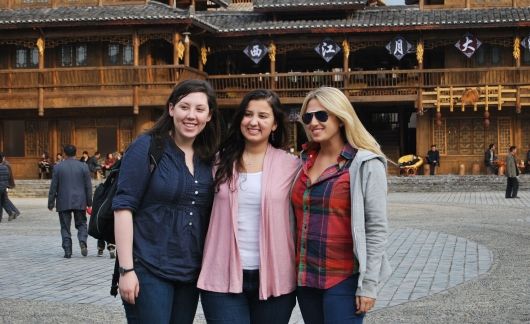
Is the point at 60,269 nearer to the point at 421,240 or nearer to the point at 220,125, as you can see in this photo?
the point at 421,240

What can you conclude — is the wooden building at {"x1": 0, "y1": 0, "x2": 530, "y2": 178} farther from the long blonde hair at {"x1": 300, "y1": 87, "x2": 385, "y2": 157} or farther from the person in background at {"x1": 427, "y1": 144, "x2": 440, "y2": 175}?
the long blonde hair at {"x1": 300, "y1": 87, "x2": 385, "y2": 157}

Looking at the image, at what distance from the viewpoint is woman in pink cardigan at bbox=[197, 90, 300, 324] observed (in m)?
4.20

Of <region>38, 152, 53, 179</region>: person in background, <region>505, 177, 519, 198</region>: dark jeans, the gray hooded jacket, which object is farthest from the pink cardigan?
<region>38, 152, 53, 179</region>: person in background

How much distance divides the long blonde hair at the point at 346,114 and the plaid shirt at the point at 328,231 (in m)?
0.16

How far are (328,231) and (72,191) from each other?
9.42 m

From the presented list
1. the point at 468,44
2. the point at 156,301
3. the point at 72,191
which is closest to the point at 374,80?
the point at 468,44

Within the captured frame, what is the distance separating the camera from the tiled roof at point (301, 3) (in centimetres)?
3569

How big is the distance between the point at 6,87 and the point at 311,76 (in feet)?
44.1

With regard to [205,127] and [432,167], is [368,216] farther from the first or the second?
[432,167]

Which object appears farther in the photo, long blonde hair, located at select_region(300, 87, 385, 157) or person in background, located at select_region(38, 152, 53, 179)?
person in background, located at select_region(38, 152, 53, 179)

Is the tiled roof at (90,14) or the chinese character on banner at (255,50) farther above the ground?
the tiled roof at (90,14)

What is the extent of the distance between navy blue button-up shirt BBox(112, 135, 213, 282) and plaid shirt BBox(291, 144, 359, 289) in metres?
0.58

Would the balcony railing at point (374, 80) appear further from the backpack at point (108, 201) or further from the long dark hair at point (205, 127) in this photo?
the backpack at point (108, 201)

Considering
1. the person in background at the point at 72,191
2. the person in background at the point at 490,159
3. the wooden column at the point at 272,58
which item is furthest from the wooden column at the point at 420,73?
the person in background at the point at 72,191
